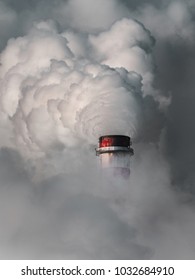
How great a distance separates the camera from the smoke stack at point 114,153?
75.4 metres

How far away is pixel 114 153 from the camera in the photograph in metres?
75.4

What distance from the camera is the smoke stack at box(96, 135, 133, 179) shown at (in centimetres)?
7538

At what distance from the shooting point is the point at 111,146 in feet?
248

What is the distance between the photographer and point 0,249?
247ft
